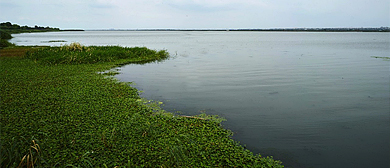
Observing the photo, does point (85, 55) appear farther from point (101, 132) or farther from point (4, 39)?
point (4, 39)

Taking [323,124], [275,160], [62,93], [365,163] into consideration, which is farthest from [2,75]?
[365,163]

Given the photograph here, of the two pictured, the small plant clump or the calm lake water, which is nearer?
the calm lake water

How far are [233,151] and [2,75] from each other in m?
12.7

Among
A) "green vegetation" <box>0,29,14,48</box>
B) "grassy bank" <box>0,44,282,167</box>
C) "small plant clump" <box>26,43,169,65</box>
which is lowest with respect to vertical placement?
"grassy bank" <box>0,44,282,167</box>

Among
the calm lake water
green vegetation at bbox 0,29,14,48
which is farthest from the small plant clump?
green vegetation at bbox 0,29,14,48

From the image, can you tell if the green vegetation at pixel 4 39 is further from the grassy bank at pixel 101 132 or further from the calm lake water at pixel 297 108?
the grassy bank at pixel 101 132

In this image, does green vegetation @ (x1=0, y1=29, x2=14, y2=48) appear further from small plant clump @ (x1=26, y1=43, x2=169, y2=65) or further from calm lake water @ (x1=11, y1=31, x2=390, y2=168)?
calm lake water @ (x1=11, y1=31, x2=390, y2=168)

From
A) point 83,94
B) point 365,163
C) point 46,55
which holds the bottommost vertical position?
point 365,163

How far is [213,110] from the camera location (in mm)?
8180

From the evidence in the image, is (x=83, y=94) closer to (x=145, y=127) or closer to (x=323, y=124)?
(x=145, y=127)

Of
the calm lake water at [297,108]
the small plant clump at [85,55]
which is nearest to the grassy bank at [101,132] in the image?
the calm lake water at [297,108]

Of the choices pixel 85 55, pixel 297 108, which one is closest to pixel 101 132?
pixel 297 108

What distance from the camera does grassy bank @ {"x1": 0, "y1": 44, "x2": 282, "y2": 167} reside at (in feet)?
15.8

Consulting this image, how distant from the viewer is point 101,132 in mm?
6000
